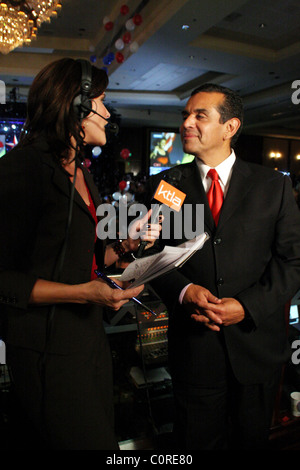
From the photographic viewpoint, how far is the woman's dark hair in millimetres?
1002

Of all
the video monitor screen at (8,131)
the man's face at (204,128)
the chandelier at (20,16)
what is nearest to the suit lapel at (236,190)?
the man's face at (204,128)

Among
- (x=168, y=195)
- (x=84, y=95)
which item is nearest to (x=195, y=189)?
(x=168, y=195)

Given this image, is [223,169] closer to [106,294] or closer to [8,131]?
[106,294]

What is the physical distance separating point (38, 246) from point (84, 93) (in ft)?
1.53

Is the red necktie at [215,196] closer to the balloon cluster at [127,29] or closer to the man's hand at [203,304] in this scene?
the man's hand at [203,304]

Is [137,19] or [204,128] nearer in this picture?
[204,128]

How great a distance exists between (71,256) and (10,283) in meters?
0.18

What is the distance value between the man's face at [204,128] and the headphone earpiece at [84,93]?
25.1 inches

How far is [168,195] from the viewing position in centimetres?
130

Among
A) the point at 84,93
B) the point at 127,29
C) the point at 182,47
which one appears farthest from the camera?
the point at 182,47

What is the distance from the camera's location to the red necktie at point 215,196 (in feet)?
4.82

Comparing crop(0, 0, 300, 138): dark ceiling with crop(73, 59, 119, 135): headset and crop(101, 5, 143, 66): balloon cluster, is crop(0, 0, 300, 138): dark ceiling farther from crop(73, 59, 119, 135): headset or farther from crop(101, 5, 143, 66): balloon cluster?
crop(73, 59, 119, 135): headset
